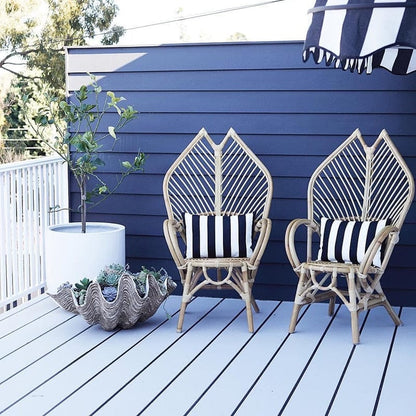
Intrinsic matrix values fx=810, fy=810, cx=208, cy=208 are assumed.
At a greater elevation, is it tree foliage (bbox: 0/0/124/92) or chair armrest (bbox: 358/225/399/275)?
tree foliage (bbox: 0/0/124/92)

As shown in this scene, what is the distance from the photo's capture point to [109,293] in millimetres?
4359

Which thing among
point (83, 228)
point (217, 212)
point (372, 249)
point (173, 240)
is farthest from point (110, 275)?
point (372, 249)

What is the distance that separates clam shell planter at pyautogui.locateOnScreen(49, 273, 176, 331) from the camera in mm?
4258

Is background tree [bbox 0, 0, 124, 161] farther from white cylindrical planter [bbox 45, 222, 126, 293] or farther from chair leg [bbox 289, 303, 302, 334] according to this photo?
chair leg [bbox 289, 303, 302, 334]

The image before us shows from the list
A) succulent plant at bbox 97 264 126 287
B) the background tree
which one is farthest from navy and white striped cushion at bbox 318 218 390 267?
the background tree

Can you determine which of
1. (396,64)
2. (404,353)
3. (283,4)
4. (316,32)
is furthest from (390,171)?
(283,4)

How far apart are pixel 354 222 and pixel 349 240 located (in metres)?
0.14

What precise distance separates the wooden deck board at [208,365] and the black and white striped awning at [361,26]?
146 centimetres

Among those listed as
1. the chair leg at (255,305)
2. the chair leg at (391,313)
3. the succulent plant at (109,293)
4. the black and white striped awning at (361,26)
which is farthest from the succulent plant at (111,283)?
the black and white striped awning at (361,26)

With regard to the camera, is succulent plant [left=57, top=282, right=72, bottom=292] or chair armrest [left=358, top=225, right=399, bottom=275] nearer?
chair armrest [left=358, top=225, right=399, bottom=275]

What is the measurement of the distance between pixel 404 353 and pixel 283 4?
1508 cm

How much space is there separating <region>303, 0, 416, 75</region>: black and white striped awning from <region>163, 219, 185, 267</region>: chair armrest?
2056mm

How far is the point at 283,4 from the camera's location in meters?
18.1

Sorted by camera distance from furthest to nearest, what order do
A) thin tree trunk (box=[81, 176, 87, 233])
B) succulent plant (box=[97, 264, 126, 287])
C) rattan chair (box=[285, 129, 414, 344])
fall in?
thin tree trunk (box=[81, 176, 87, 233])
succulent plant (box=[97, 264, 126, 287])
rattan chair (box=[285, 129, 414, 344])
